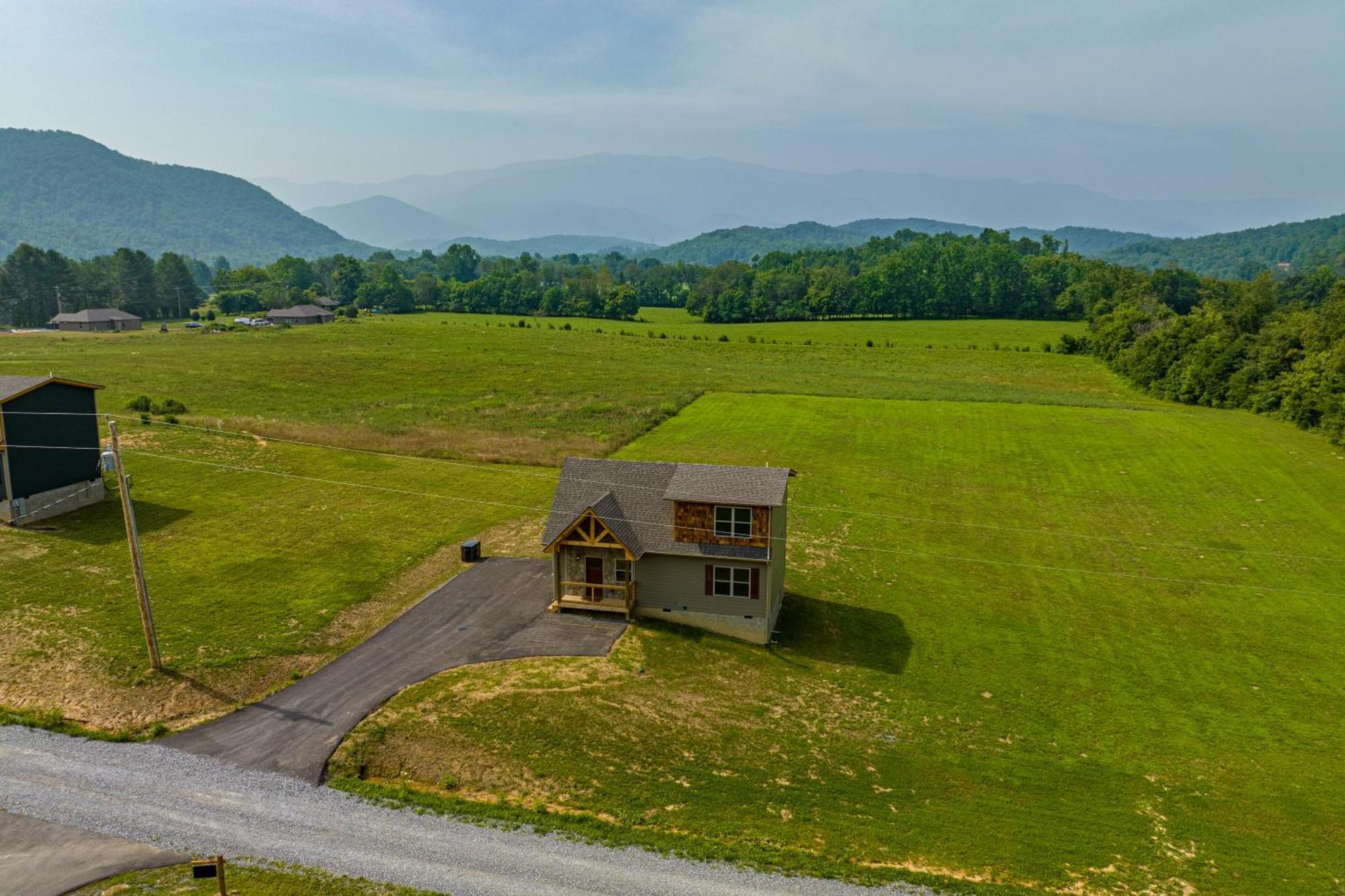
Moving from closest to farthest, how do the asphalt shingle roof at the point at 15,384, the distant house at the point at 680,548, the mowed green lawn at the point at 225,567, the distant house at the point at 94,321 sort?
the mowed green lawn at the point at 225,567 < the distant house at the point at 680,548 < the asphalt shingle roof at the point at 15,384 < the distant house at the point at 94,321

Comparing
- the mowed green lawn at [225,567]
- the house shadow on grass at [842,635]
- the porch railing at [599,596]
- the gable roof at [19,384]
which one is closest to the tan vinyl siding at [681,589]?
the porch railing at [599,596]

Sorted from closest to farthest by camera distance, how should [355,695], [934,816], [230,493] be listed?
[934,816], [355,695], [230,493]

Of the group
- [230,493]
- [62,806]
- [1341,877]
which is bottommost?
[1341,877]

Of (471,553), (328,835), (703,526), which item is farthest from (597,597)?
(328,835)

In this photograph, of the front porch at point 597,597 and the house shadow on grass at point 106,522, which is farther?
the house shadow on grass at point 106,522

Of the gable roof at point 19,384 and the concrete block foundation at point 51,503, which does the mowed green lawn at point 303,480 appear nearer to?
the concrete block foundation at point 51,503

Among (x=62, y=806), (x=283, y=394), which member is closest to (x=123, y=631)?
(x=62, y=806)

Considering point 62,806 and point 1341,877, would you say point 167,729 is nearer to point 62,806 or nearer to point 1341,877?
point 62,806
